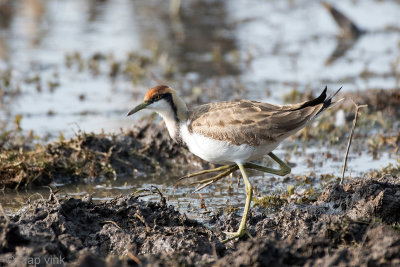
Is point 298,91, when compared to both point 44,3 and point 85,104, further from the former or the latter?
point 44,3

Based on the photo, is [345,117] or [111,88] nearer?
[345,117]

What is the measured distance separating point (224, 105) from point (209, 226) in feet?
3.88

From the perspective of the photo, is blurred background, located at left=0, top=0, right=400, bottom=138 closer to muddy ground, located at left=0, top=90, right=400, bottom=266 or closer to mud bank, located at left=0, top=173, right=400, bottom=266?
muddy ground, located at left=0, top=90, right=400, bottom=266

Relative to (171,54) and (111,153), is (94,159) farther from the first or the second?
(171,54)

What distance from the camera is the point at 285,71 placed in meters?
12.3

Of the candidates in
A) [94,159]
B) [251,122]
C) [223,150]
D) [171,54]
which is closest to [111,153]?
[94,159]

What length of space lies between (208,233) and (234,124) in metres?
1.05

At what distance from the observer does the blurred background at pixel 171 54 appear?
1068 centimetres

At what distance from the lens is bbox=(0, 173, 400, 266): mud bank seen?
4.41 metres

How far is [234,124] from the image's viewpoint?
18.7 feet

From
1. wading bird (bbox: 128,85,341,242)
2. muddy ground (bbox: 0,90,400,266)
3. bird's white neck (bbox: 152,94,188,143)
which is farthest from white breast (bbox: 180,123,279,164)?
muddy ground (bbox: 0,90,400,266)

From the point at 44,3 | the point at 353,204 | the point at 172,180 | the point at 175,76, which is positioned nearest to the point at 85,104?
the point at 175,76

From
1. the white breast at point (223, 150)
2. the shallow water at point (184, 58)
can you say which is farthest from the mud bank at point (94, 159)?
the white breast at point (223, 150)

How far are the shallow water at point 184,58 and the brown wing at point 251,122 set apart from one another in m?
1.09
